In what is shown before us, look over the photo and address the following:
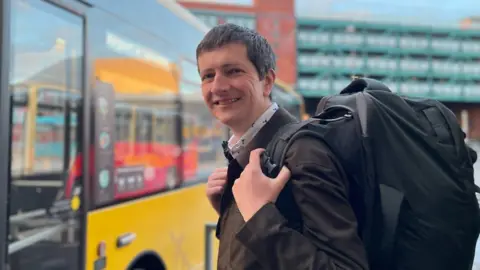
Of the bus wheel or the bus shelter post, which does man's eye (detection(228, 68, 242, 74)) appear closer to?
the bus shelter post

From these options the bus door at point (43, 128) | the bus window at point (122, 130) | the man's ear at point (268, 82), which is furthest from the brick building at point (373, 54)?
the man's ear at point (268, 82)

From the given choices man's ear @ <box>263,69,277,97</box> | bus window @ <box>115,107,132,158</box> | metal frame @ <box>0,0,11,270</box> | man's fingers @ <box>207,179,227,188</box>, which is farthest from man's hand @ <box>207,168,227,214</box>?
bus window @ <box>115,107,132,158</box>

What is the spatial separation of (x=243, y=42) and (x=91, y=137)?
2.03m

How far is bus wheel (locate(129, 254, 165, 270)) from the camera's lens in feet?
12.1

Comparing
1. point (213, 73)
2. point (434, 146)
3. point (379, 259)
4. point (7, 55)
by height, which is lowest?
point (379, 259)

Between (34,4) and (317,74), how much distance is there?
185 ft

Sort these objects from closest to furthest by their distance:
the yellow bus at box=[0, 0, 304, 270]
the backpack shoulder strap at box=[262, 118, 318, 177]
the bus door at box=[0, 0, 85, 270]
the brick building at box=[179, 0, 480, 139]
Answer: the backpack shoulder strap at box=[262, 118, 318, 177] < the bus door at box=[0, 0, 85, 270] < the yellow bus at box=[0, 0, 304, 270] < the brick building at box=[179, 0, 480, 139]

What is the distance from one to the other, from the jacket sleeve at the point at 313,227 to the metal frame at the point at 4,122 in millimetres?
1691

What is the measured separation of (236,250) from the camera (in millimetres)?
1097

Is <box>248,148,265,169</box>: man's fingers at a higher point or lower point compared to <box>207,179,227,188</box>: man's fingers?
higher

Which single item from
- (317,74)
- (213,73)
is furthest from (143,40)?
(317,74)

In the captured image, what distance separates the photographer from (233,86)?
4.27ft

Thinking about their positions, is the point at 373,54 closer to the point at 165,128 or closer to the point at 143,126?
the point at 165,128

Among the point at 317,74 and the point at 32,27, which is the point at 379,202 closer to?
the point at 32,27
